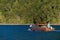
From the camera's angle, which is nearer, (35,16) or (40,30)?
(40,30)

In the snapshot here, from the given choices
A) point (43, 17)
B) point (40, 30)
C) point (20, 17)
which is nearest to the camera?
point (40, 30)

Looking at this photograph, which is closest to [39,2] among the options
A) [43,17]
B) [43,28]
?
[43,17]

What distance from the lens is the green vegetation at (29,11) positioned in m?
80.9

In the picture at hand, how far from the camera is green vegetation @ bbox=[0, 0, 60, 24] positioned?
80875mm

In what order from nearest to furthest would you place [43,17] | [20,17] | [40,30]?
[40,30], [43,17], [20,17]

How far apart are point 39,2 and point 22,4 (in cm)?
615

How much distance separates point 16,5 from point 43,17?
1203 centimetres

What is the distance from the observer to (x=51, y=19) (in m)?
79.9

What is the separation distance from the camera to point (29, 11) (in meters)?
82.3

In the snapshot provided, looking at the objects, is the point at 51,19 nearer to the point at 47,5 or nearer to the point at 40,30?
the point at 47,5

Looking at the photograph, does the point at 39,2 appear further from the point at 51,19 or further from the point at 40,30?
the point at 40,30

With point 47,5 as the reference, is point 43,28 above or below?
below

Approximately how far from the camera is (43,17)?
77562mm

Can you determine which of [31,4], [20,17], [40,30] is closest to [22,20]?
[20,17]
